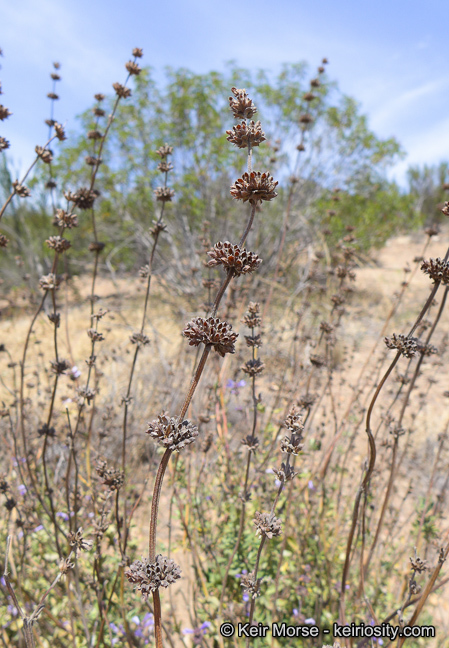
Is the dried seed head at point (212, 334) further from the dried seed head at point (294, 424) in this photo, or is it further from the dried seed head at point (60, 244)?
the dried seed head at point (60, 244)

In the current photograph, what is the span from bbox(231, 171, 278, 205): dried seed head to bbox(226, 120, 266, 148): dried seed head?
0.07 meters

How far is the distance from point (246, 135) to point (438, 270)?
0.55 metres

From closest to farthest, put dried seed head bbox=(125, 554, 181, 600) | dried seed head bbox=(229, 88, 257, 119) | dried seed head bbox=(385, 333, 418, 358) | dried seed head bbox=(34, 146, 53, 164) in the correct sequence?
dried seed head bbox=(125, 554, 181, 600)
dried seed head bbox=(229, 88, 257, 119)
dried seed head bbox=(385, 333, 418, 358)
dried seed head bbox=(34, 146, 53, 164)

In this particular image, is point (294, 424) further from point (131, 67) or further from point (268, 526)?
point (131, 67)

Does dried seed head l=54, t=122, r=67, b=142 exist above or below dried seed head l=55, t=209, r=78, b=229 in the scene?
above

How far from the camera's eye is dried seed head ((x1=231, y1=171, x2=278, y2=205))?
694 mm

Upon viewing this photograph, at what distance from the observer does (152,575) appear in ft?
2.23

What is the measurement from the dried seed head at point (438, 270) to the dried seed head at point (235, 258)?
1.48 ft

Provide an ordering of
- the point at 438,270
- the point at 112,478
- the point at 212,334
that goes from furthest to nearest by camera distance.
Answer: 1. the point at 112,478
2. the point at 438,270
3. the point at 212,334

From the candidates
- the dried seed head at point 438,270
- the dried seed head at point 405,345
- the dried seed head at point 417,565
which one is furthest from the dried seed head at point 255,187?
the dried seed head at point 417,565

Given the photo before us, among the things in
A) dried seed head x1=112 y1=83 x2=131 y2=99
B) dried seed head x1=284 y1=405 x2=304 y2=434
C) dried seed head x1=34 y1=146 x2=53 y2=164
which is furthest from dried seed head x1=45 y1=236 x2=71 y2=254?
dried seed head x1=284 y1=405 x2=304 y2=434

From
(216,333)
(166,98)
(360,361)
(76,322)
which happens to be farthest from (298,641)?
(166,98)

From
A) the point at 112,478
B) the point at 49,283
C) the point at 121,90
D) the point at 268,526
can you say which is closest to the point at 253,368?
the point at 268,526

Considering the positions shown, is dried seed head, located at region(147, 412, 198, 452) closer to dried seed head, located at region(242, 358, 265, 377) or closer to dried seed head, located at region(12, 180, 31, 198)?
dried seed head, located at region(242, 358, 265, 377)
